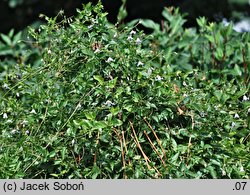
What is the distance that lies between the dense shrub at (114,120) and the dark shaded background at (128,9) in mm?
3937

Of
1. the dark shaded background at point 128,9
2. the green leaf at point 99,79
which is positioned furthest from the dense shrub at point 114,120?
the dark shaded background at point 128,9

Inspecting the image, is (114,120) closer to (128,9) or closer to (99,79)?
(99,79)

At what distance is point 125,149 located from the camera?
8.08 feet

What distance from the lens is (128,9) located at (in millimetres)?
7023

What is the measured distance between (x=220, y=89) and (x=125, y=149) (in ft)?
2.24

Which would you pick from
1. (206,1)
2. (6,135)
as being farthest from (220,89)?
(206,1)

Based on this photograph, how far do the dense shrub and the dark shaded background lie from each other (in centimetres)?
A: 394

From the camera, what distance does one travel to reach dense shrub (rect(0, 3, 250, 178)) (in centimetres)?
244

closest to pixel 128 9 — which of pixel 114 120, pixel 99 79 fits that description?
pixel 99 79

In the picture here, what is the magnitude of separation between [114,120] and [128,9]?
15.7 ft
